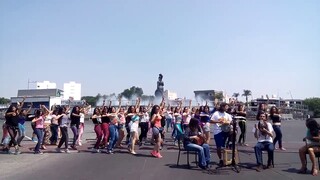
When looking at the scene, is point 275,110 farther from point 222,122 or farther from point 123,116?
point 123,116

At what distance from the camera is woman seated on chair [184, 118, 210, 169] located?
8.53m

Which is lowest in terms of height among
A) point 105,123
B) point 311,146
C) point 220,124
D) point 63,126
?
point 311,146

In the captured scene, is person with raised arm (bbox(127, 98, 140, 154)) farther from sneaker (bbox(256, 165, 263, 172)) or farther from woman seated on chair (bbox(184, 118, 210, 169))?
sneaker (bbox(256, 165, 263, 172))

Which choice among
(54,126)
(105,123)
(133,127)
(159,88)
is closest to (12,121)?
(54,126)

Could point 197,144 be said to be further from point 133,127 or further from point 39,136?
point 39,136

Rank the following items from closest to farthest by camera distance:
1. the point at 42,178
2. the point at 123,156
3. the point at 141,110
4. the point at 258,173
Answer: the point at 42,178 < the point at 258,173 < the point at 123,156 < the point at 141,110

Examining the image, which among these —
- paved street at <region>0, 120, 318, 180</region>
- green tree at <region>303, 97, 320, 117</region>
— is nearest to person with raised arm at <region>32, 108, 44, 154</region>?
paved street at <region>0, 120, 318, 180</region>

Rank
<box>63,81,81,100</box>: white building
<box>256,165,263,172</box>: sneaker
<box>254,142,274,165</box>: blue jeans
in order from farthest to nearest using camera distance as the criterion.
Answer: <box>63,81,81,100</box>: white building < <box>254,142,274,165</box>: blue jeans < <box>256,165,263,172</box>: sneaker

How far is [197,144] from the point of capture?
28.9 feet

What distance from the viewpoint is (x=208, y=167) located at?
8656 mm

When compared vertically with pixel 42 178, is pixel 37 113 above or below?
above

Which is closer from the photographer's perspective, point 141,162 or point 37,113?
point 141,162

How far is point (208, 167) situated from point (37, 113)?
266 inches

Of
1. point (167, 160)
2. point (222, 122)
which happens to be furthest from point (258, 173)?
point (167, 160)
